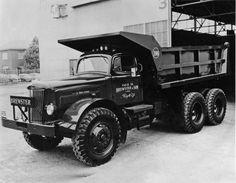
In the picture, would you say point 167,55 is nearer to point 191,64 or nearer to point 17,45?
point 191,64

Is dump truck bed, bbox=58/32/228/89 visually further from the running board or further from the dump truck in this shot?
the running board

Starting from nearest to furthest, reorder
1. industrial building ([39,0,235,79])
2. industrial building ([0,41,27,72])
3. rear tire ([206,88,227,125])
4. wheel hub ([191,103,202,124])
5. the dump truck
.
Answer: the dump truck → wheel hub ([191,103,202,124]) → rear tire ([206,88,227,125]) → industrial building ([39,0,235,79]) → industrial building ([0,41,27,72])

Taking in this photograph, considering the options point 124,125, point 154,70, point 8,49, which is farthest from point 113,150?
point 8,49

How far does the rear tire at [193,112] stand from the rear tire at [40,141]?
10.2 ft

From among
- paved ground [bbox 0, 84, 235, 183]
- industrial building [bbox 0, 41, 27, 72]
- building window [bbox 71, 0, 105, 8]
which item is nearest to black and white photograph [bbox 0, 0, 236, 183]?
paved ground [bbox 0, 84, 235, 183]

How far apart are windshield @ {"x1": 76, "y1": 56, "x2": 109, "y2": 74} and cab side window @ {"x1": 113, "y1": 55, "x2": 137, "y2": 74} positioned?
205mm

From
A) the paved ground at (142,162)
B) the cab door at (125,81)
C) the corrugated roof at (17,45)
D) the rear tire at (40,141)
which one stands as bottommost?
the paved ground at (142,162)

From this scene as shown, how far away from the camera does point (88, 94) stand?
6.27 metres

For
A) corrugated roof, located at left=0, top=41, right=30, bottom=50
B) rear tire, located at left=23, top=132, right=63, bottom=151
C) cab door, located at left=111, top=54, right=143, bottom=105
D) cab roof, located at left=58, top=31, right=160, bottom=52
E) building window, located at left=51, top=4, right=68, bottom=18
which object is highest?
corrugated roof, located at left=0, top=41, right=30, bottom=50

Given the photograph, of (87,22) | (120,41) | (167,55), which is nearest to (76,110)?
(120,41)

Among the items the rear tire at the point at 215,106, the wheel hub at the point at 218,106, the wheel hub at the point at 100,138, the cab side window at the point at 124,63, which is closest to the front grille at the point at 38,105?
the wheel hub at the point at 100,138

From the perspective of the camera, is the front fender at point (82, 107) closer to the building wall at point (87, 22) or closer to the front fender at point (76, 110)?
the front fender at point (76, 110)

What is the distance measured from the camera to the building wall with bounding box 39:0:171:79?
42.1 ft

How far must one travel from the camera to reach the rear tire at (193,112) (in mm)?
7801
